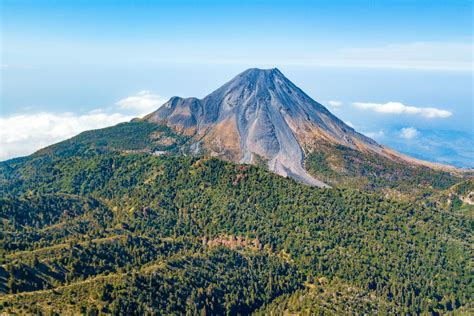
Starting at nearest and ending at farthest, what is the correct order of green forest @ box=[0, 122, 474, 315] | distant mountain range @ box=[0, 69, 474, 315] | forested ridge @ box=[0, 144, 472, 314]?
distant mountain range @ box=[0, 69, 474, 315], green forest @ box=[0, 122, 474, 315], forested ridge @ box=[0, 144, 472, 314]

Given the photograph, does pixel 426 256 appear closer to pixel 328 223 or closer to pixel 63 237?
pixel 328 223

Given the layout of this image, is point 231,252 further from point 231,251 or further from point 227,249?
point 227,249

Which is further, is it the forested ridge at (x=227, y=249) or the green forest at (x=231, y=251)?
the forested ridge at (x=227, y=249)

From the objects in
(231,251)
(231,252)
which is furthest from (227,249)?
(231,252)

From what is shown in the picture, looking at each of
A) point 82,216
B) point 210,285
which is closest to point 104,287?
point 210,285

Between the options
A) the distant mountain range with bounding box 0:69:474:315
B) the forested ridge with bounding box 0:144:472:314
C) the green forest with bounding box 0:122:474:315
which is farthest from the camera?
the forested ridge with bounding box 0:144:472:314

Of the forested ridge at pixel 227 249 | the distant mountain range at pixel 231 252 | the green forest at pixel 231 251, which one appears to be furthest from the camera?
the forested ridge at pixel 227 249

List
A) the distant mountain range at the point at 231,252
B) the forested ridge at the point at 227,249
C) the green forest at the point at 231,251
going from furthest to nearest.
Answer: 1. the forested ridge at the point at 227,249
2. the green forest at the point at 231,251
3. the distant mountain range at the point at 231,252

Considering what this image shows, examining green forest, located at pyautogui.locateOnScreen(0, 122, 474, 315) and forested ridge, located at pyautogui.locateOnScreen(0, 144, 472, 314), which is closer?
green forest, located at pyautogui.locateOnScreen(0, 122, 474, 315)

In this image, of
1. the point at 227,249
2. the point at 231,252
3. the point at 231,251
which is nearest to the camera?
the point at 231,252
